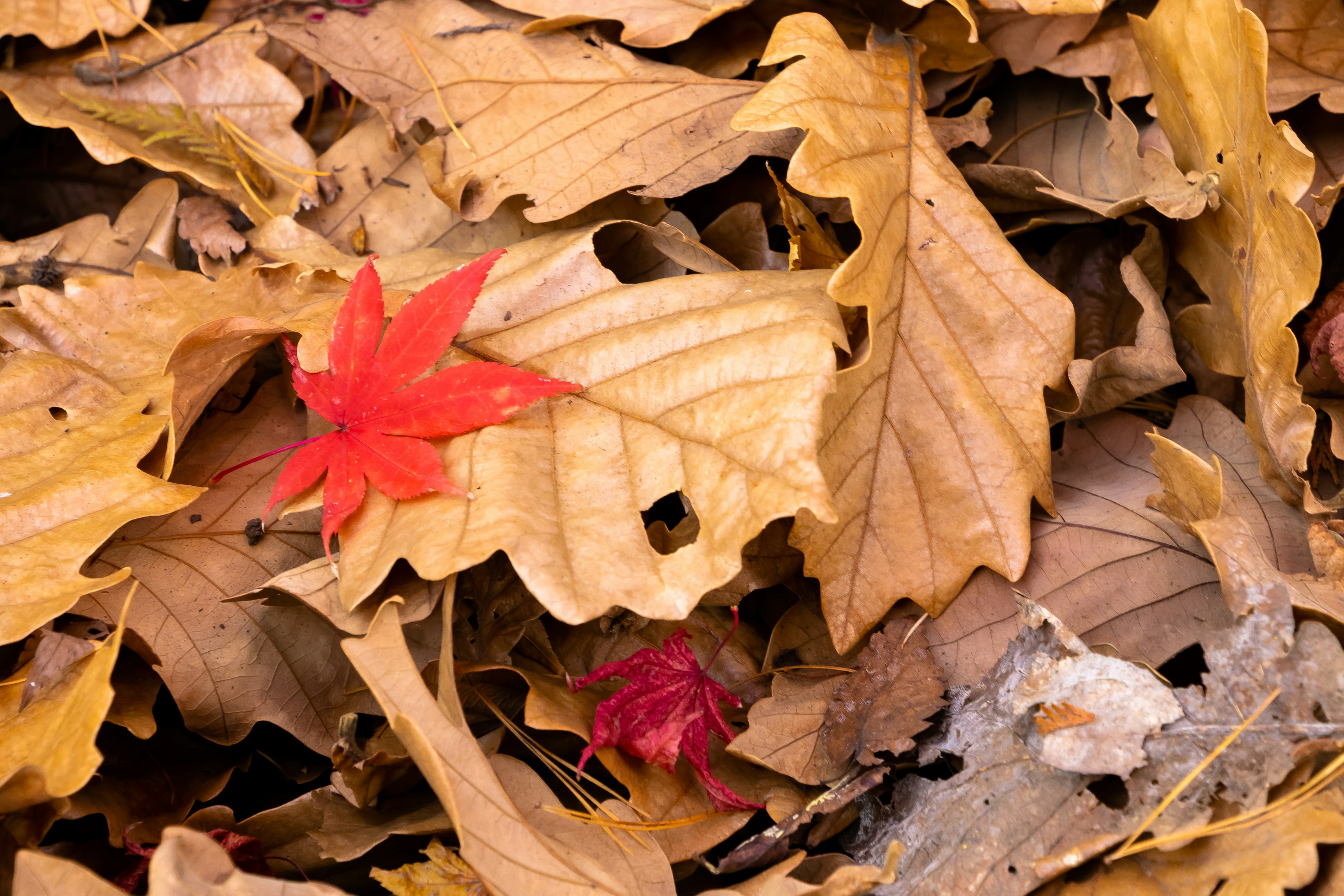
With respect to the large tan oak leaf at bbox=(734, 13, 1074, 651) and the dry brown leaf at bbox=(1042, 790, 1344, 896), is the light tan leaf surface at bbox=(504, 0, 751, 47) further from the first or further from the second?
the dry brown leaf at bbox=(1042, 790, 1344, 896)

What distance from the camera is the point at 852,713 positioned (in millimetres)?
1181

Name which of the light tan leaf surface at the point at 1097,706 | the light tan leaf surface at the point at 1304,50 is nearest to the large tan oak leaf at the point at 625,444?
the light tan leaf surface at the point at 1097,706

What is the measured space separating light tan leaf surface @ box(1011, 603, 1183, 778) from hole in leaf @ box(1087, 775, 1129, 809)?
2cm

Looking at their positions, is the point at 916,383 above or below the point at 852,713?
above

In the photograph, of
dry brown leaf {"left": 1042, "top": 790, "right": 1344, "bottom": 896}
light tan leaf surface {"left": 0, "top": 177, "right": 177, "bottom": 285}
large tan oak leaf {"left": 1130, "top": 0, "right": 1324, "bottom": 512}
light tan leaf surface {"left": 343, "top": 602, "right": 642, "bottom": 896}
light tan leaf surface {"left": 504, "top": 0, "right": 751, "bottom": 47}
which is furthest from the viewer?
light tan leaf surface {"left": 0, "top": 177, "right": 177, "bottom": 285}

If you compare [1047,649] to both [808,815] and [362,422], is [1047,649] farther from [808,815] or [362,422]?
[362,422]

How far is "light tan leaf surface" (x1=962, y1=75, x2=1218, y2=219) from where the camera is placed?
1.33 meters

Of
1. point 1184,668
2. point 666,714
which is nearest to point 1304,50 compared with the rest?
point 1184,668

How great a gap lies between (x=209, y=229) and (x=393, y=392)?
754 millimetres

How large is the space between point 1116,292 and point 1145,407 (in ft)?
0.69

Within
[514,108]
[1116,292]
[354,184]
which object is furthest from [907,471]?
[354,184]

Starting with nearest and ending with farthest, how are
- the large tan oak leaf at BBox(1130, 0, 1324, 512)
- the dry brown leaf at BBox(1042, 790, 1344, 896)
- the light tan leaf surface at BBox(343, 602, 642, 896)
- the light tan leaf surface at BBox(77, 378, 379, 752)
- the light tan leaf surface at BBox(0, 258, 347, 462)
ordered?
1. the dry brown leaf at BBox(1042, 790, 1344, 896)
2. the light tan leaf surface at BBox(343, 602, 642, 896)
3. the large tan oak leaf at BBox(1130, 0, 1324, 512)
4. the light tan leaf surface at BBox(77, 378, 379, 752)
5. the light tan leaf surface at BBox(0, 258, 347, 462)

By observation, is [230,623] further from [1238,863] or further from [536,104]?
[1238,863]

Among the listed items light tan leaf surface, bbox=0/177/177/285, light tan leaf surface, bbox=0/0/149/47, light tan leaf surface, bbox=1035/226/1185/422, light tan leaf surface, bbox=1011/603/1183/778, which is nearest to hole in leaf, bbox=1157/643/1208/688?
light tan leaf surface, bbox=1011/603/1183/778
